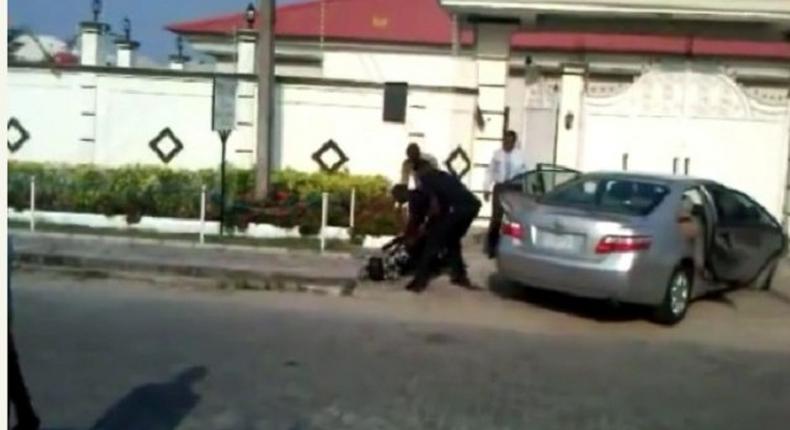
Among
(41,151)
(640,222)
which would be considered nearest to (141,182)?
(41,151)

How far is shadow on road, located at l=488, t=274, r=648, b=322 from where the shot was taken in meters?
11.0

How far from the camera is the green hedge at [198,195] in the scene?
14977 millimetres

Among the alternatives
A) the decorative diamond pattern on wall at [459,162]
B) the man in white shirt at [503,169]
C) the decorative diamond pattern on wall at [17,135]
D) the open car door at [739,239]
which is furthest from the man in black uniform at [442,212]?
the decorative diamond pattern on wall at [17,135]

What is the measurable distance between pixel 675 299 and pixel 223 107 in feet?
23.2

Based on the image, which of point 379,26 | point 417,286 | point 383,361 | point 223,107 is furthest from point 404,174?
point 379,26

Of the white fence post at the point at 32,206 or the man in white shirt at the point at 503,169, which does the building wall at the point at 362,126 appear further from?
the white fence post at the point at 32,206

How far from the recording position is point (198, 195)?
1548 cm

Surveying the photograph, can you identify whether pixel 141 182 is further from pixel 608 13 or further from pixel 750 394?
pixel 750 394

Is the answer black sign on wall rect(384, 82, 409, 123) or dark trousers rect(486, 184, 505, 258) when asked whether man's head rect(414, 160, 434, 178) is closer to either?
dark trousers rect(486, 184, 505, 258)

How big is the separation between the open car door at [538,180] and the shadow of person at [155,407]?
7.05 meters

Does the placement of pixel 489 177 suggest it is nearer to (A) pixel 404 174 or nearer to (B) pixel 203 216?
(A) pixel 404 174

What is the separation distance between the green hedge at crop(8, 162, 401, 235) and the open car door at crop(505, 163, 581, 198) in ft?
5.83

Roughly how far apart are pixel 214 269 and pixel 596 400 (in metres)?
5.93

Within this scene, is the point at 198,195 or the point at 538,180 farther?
the point at 198,195
